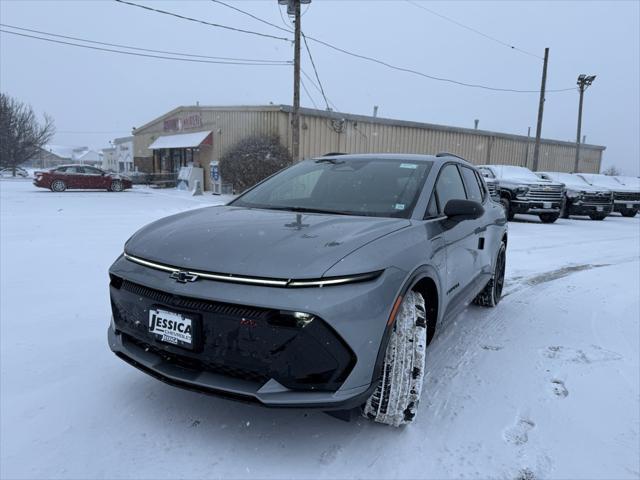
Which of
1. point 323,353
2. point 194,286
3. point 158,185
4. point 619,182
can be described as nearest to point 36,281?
point 194,286

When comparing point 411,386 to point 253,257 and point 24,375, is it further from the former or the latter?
point 24,375

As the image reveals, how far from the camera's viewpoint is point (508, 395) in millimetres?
2854

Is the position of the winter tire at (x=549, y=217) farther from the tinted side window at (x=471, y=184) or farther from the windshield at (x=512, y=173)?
the tinted side window at (x=471, y=184)

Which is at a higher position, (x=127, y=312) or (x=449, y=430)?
(x=127, y=312)

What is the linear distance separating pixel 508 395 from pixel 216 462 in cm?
185

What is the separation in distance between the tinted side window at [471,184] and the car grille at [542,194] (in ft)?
35.2

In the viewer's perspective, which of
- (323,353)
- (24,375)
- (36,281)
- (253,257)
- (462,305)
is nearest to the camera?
(323,353)

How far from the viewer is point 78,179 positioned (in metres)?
21.4

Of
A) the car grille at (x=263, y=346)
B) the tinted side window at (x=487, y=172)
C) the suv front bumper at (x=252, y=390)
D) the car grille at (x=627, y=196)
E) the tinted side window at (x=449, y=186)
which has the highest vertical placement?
the tinted side window at (x=487, y=172)

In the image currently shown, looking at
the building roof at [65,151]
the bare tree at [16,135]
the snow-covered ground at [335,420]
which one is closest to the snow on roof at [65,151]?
the building roof at [65,151]

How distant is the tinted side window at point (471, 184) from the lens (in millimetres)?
4042

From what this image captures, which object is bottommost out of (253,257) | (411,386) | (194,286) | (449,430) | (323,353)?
(449,430)

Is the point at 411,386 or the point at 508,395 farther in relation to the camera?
the point at 508,395

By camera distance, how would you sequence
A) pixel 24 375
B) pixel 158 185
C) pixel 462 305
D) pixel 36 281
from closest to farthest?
pixel 24 375 < pixel 462 305 < pixel 36 281 < pixel 158 185
